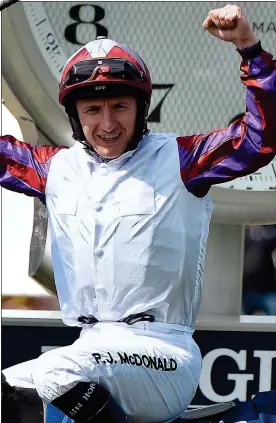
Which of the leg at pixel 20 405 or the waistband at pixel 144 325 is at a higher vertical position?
the waistband at pixel 144 325

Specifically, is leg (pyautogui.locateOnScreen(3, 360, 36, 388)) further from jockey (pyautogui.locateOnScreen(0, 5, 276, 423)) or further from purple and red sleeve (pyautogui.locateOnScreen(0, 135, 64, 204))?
purple and red sleeve (pyautogui.locateOnScreen(0, 135, 64, 204))

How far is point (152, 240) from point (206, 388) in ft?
5.19

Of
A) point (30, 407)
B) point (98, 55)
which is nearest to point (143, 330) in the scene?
point (30, 407)

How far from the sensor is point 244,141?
2365 millimetres

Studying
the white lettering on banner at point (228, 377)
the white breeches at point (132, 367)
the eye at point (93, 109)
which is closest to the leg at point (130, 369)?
the white breeches at point (132, 367)

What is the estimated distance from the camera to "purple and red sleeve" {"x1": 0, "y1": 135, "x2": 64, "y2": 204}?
2.59m

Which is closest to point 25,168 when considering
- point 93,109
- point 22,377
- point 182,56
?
point 93,109

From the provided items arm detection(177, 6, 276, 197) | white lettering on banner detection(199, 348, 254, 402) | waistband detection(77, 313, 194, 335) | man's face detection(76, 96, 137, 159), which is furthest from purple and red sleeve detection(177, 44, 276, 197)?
white lettering on banner detection(199, 348, 254, 402)

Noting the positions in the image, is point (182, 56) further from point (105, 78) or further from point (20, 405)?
point (20, 405)

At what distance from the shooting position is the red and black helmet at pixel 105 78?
2404 millimetres

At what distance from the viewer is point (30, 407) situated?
259 centimetres

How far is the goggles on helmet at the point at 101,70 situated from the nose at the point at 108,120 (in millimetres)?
78

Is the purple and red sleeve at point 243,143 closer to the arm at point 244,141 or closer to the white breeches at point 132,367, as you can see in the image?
the arm at point 244,141

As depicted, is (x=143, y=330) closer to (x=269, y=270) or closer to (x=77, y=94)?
(x=77, y=94)
